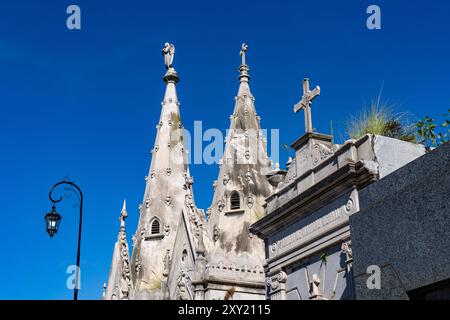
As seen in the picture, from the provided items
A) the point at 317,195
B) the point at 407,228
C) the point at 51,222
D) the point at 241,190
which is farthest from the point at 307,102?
the point at 241,190

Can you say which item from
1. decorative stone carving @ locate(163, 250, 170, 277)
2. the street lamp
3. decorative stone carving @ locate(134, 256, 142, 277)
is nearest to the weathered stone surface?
the street lamp

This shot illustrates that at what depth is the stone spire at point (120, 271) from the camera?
3192cm

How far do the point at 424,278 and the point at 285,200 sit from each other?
8.70m

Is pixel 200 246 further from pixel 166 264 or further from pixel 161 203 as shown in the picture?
pixel 161 203

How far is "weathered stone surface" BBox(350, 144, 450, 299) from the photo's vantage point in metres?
5.18

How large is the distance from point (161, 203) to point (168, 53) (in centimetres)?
1073

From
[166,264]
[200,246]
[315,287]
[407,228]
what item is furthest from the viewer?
[166,264]

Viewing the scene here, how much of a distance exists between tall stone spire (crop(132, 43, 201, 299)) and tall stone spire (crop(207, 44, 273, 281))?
107 inches

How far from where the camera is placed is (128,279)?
106 feet

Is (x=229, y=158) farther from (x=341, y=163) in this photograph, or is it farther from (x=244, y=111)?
(x=341, y=163)

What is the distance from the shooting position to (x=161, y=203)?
34250 mm
